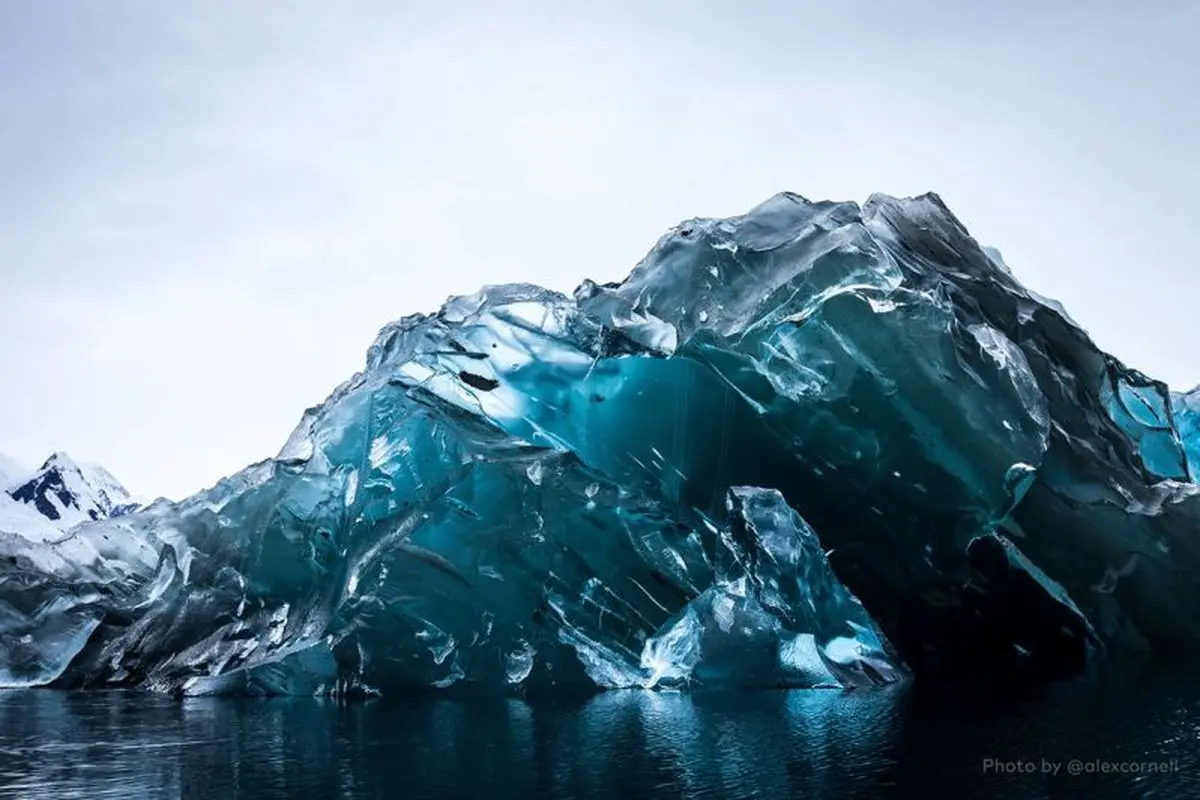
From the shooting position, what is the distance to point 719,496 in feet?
63.7

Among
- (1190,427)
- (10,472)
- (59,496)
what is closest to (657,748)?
(1190,427)

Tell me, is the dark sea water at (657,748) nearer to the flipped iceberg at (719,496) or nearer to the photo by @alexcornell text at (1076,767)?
the photo by @alexcornell text at (1076,767)

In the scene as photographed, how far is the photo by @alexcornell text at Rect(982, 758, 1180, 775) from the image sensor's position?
6539 mm

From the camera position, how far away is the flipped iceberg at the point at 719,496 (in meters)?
16.0

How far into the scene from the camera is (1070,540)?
19609 mm

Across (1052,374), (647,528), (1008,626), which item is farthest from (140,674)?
(1052,374)

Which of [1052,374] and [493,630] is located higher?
[1052,374]

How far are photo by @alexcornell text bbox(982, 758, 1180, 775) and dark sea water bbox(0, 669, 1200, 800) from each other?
0.02 meters

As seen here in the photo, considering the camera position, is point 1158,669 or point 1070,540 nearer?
point 1158,669

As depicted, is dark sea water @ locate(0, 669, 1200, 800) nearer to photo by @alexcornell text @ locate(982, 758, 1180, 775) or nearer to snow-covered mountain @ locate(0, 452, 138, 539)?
photo by @alexcornell text @ locate(982, 758, 1180, 775)

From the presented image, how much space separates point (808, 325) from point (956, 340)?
2.68m

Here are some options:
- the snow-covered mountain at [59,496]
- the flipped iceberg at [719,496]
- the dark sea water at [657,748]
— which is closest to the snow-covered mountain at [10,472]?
the snow-covered mountain at [59,496]

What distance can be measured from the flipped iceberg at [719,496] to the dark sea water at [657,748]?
2526 millimetres

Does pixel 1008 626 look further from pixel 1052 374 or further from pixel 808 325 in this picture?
pixel 808 325
